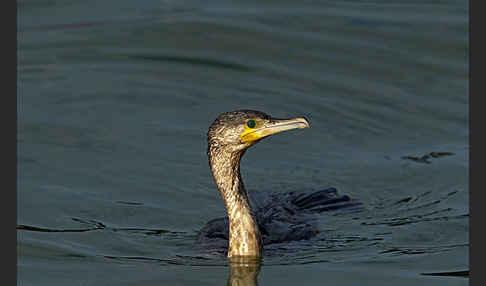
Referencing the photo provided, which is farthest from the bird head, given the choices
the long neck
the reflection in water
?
the reflection in water

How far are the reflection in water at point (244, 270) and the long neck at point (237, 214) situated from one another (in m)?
0.05

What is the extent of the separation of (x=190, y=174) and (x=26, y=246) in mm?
2382

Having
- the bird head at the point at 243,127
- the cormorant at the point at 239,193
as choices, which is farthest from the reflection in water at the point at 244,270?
the bird head at the point at 243,127

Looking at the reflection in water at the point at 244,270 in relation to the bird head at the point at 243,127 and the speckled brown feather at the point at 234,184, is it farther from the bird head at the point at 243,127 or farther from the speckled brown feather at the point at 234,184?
the bird head at the point at 243,127

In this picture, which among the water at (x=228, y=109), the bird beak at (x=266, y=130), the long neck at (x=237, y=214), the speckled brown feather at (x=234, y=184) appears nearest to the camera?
the bird beak at (x=266, y=130)

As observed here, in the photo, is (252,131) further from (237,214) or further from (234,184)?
(237,214)

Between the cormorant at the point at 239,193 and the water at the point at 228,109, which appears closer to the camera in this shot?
the cormorant at the point at 239,193

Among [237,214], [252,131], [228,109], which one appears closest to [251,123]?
[252,131]

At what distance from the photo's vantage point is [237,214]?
7809 mm

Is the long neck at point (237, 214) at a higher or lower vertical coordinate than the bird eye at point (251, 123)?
lower

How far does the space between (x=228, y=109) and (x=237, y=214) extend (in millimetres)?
3981

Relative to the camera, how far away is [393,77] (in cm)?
1287

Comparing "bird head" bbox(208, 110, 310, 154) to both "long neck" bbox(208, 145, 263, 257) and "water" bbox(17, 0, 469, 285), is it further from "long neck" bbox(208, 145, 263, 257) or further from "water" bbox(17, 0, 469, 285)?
"water" bbox(17, 0, 469, 285)

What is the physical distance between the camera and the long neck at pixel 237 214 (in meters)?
7.75
